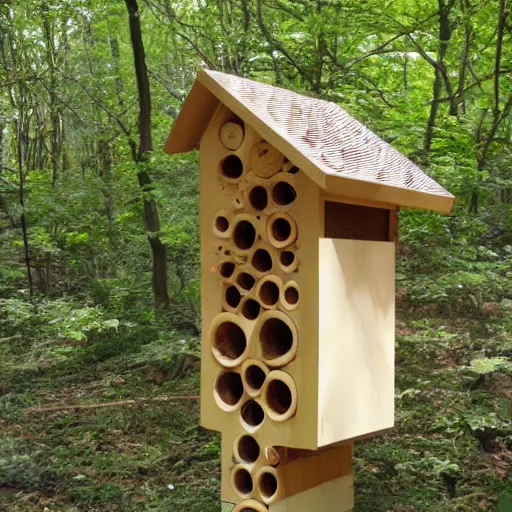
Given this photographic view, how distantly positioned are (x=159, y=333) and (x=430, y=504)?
2.17 metres

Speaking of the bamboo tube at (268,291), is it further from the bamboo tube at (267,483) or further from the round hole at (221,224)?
the bamboo tube at (267,483)

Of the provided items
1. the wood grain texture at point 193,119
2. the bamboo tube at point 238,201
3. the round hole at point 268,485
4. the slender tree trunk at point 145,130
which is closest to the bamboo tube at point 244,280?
the bamboo tube at point 238,201

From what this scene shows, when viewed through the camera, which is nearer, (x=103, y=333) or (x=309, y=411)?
(x=309, y=411)

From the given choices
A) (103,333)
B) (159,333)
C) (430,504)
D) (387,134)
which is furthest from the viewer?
(103,333)

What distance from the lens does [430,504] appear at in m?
3.09

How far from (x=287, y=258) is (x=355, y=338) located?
0.36 m

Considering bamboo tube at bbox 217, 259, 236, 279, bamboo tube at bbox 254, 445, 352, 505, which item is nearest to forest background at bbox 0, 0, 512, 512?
bamboo tube at bbox 254, 445, 352, 505

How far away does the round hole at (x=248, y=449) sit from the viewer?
2242 mm

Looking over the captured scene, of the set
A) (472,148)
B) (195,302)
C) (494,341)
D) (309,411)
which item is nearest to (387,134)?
(472,148)

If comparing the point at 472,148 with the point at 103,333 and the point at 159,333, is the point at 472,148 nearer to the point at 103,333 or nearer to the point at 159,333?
the point at 159,333

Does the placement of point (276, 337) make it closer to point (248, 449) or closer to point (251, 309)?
point (251, 309)

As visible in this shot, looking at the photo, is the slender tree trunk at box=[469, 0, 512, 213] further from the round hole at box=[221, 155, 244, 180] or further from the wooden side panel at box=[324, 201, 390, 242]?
the round hole at box=[221, 155, 244, 180]

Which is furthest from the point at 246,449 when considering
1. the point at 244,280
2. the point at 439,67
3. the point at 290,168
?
the point at 439,67

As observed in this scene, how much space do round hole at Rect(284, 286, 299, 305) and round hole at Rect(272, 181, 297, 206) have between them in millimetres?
287
